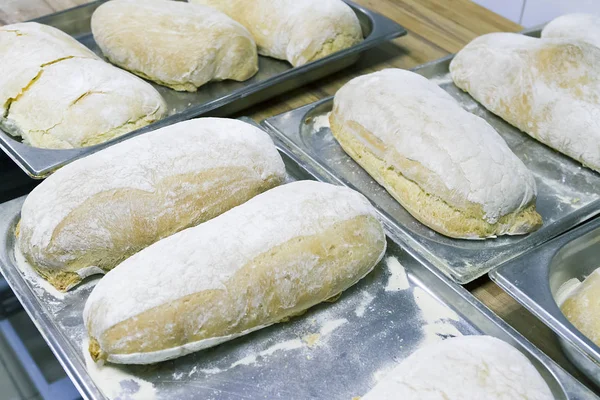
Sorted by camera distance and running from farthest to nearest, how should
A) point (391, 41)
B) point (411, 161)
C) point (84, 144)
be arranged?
1. point (391, 41)
2. point (84, 144)
3. point (411, 161)

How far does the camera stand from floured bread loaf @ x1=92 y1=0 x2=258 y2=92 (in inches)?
63.4

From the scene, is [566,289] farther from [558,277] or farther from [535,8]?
[535,8]

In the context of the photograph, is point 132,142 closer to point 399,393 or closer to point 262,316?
point 262,316

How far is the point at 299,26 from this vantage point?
1695 mm

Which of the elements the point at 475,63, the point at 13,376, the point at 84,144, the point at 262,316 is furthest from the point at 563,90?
the point at 13,376

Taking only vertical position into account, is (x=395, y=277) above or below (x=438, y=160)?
below

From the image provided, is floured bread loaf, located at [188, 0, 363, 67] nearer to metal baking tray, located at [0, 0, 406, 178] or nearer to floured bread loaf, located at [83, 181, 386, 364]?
metal baking tray, located at [0, 0, 406, 178]

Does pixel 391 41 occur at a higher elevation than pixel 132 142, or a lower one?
lower

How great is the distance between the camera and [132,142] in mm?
1196

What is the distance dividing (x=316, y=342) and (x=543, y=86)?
831mm

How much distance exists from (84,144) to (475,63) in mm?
949

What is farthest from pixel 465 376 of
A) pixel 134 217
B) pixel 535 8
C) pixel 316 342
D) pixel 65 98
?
pixel 535 8

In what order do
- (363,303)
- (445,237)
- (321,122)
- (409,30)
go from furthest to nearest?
(409,30), (321,122), (445,237), (363,303)

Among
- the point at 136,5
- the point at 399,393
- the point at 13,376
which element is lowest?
the point at 13,376
